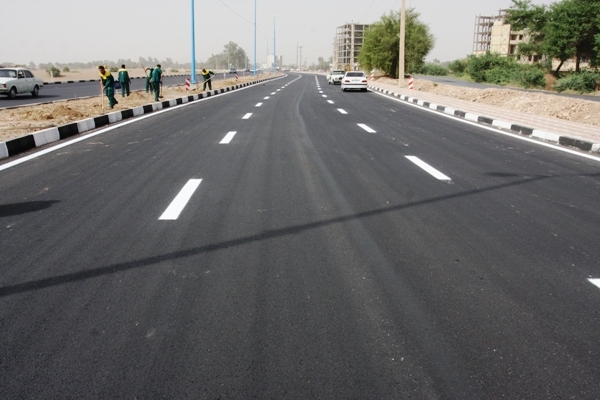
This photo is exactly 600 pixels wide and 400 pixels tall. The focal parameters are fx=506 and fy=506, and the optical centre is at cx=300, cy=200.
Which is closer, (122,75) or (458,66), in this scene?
(122,75)

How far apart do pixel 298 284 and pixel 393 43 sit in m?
58.4

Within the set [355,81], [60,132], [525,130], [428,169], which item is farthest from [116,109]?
[355,81]

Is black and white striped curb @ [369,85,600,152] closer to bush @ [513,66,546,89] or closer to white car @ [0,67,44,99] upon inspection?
white car @ [0,67,44,99]

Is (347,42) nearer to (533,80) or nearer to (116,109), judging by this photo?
(533,80)

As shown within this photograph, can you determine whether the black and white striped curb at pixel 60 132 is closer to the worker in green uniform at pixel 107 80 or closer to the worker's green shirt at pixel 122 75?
the worker in green uniform at pixel 107 80

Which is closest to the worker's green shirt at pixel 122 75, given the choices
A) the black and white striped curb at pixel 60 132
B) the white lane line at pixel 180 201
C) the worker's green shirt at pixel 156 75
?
the worker's green shirt at pixel 156 75

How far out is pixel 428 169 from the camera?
7684 millimetres

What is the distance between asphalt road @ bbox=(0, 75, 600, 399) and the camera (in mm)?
2516

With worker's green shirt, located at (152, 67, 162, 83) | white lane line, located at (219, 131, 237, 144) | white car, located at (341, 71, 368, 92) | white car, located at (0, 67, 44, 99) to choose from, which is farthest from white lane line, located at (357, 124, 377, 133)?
white car, located at (341, 71, 368, 92)

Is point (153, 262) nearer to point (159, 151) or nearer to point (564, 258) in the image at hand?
point (564, 258)

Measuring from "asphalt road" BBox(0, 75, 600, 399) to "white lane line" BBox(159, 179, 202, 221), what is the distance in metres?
0.03

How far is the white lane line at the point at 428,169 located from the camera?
713cm

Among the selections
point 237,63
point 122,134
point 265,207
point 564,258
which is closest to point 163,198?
point 265,207

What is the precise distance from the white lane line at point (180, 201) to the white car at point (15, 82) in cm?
2081
